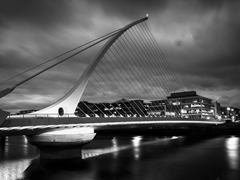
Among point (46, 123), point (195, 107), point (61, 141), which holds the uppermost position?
point (195, 107)

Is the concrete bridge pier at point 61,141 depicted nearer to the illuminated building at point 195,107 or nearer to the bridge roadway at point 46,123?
the bridge roadway at point 46,123

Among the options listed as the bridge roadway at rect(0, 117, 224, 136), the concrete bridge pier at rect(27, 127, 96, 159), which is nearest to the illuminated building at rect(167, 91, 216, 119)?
the bridge roadway at rect(0, 117, 224, 136)

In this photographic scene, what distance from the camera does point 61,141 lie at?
64.6 ft

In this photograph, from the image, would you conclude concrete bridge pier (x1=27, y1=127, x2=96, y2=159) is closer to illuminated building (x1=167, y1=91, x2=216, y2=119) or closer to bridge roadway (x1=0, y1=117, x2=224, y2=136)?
bridge roadway (x1=0, y1=117, x2=224, y2=136)

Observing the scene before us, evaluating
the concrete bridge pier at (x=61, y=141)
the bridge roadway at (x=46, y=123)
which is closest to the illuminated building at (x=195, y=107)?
the bridge roadway at (x=46, y=123)

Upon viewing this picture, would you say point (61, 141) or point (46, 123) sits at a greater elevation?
point (46, 123)

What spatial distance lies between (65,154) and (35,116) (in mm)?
4924

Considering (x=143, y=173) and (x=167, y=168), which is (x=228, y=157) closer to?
(x=167, y=168)

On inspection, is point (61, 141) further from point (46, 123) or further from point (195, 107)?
point (195, 107)

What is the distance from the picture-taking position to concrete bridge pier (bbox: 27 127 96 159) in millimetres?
19422

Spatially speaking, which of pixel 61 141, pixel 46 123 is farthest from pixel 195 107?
pixel 46 123

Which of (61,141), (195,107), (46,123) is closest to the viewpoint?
(46,123)

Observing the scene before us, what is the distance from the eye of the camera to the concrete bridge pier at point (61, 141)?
63.7 feet

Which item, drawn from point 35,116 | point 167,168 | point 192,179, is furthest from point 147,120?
point 35,116
